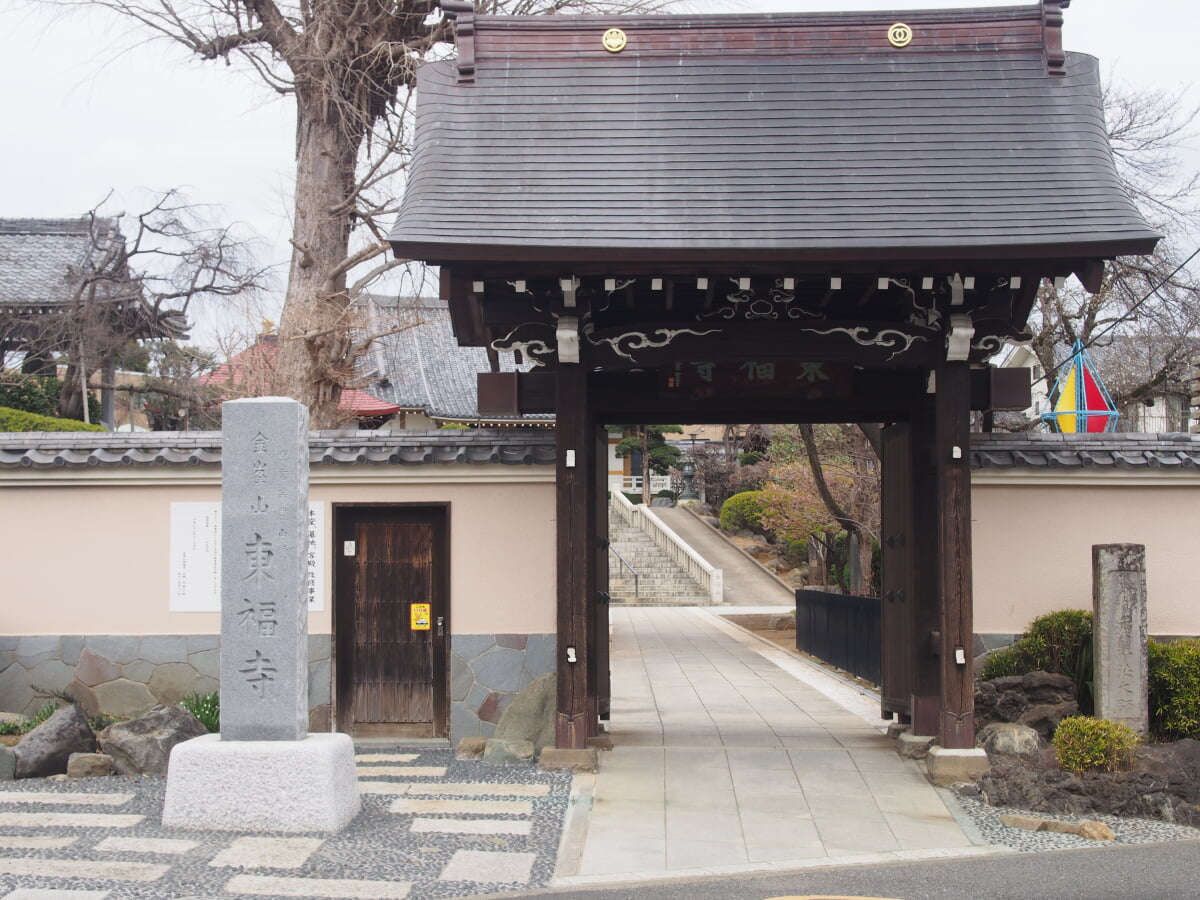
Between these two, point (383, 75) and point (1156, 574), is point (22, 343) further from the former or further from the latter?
point (1156, 574)

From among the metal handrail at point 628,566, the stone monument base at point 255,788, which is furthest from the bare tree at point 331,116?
the metal handrail at point 628,566

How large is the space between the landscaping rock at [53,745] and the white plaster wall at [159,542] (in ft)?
4.39

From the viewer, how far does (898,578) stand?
10344 millimetres

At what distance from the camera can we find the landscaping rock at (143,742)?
8578mm

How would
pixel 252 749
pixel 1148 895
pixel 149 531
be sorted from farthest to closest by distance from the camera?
pixel 149 531 < pixel 252 749 < pixel 1148 895

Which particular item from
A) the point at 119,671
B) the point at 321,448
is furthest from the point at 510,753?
the point at 119,671

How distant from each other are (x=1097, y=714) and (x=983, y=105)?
528cm

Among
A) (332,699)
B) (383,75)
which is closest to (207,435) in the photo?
(332,699)

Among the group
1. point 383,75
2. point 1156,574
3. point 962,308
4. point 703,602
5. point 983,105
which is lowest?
point 703,602

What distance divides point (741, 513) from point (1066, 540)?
35.4 m

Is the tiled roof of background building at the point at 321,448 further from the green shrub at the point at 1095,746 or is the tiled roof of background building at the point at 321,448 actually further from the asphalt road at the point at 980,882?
the green shrub at the point at 1095,746

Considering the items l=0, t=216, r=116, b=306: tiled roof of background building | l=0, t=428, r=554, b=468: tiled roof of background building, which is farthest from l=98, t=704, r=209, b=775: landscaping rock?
l=0, t=216, r=116, b=306: tiled roof of background building

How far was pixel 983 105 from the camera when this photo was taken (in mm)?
9562

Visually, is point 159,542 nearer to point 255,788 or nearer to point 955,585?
point 255,788
